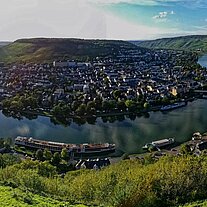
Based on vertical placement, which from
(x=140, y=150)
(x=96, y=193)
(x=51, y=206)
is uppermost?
(x=51, y=206)

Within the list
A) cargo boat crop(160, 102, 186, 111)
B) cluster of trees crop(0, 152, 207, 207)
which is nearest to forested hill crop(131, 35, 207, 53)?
cargo boat crop(160, 102, 186, 111)

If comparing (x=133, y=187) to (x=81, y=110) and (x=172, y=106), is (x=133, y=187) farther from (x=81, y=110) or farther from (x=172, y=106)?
(x=172, y=106)

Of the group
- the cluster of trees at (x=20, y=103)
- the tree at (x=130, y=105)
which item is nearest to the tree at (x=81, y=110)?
the tree at (x=130, y=105)

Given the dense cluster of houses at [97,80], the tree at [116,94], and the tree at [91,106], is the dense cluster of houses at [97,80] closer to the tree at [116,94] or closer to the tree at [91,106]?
the tree at [116,94]

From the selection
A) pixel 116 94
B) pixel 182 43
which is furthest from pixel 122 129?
pixel 182 43

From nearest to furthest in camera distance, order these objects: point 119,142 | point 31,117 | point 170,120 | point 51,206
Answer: point 51,206
point 119,142
point 170,120
point 31,117

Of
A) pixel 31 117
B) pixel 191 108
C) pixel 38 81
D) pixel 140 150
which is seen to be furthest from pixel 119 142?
pixel 38 81

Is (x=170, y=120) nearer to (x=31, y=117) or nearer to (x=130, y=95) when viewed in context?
(x=130, y=95)
